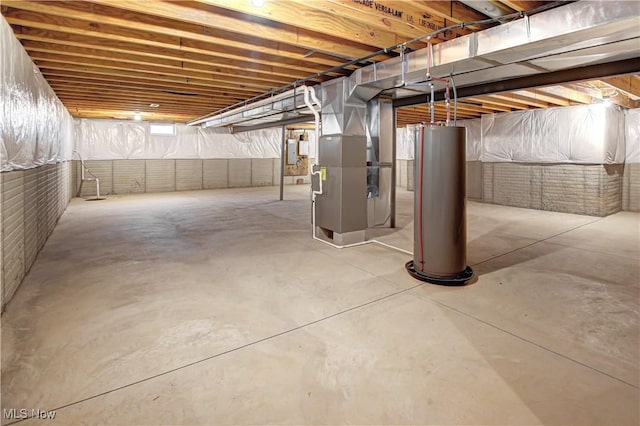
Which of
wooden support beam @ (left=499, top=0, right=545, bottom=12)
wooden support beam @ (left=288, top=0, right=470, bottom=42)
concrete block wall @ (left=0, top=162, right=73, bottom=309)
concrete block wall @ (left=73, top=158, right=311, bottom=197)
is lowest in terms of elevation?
concrete block wall @ (left=0, top=162, right=73, bottom=309)

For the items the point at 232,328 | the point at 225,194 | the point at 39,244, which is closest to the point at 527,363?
the point at 232,328

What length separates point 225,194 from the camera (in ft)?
33.6

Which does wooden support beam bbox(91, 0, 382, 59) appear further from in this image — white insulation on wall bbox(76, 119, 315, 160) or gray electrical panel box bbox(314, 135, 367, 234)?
white insulation on wall bbox(76, 119, 315, 160)

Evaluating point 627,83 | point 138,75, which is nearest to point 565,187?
point 627,83

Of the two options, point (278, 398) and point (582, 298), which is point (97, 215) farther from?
point (582, 298)

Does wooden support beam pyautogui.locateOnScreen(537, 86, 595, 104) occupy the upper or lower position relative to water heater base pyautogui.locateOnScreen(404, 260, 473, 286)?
upper

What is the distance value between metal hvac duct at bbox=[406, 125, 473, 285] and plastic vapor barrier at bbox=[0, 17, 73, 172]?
3.04 m

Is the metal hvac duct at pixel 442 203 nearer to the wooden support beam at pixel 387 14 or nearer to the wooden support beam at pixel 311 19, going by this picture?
the wooden support beam at pixel 387 14

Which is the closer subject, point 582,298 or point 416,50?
point 582,298

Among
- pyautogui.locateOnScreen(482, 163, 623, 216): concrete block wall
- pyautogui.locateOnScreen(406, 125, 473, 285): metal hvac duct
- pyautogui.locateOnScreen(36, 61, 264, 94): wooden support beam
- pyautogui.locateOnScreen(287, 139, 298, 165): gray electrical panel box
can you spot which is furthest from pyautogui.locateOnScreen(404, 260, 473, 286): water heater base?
pyautogui.locateOnScreen(287, 139, 298, 165): gray electrical panel box

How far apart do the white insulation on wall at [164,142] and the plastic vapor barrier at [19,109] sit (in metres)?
6.61

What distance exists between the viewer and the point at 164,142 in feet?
35.7

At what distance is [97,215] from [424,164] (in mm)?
6154

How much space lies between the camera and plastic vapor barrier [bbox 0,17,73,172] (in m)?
2.35
